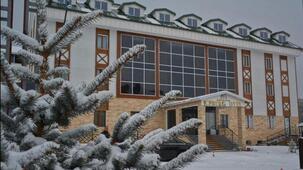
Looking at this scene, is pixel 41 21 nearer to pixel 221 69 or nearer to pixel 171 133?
pixel 171 133

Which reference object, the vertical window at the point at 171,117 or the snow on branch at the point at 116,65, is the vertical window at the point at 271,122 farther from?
the snow on branch at the point at 116,65

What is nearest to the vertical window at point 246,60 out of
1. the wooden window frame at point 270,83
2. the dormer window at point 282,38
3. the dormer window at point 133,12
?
the wooden window frame at point 270,83

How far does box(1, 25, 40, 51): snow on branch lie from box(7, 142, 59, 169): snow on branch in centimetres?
63

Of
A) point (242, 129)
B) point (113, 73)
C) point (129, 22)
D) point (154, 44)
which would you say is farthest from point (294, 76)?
point (113, 73)

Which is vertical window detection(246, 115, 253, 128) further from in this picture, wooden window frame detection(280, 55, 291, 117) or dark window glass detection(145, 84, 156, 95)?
dark window glass detection(145, 84, 156, 95)

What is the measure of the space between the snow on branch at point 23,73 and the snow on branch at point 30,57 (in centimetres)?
6

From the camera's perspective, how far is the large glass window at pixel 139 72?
32.8 m

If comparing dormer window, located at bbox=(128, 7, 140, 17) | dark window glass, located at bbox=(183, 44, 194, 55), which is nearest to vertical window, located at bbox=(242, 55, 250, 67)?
dark window glass, located at bbox=(183, 44, 194, 55)

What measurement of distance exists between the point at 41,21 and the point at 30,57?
0.22 m

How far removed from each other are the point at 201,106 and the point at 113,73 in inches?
1099

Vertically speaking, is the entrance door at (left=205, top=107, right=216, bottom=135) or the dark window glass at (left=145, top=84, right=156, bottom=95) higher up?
the dark window glass at (left=145, top=84, right=156, bottom=95)

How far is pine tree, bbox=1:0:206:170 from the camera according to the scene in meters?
1.78

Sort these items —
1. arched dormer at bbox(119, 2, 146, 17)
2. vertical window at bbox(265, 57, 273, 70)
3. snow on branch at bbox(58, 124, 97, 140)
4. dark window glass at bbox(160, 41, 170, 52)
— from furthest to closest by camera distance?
vertical window at bbox(265, 57, 273, 70) < arched dormer at bbox(119, 2, 146, 17) < dark window glass at bbox(160, 41, 170, 52) < snow on branch at bbox(58, 124, 97, 140)

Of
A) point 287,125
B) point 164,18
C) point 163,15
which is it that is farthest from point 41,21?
point 287,125
